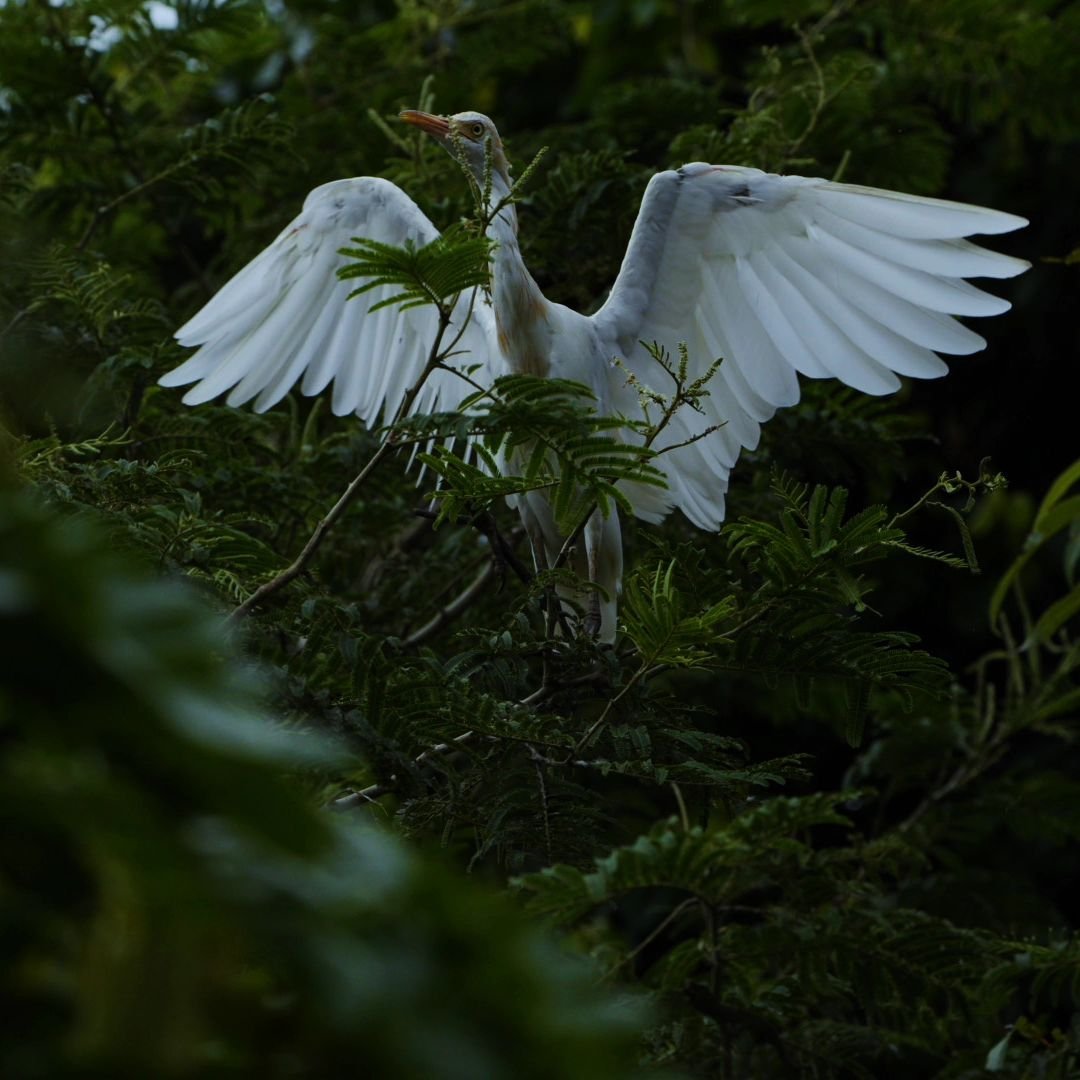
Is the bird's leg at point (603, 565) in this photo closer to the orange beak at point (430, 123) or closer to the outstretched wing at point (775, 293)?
the outstretched wing at point (775, 293)

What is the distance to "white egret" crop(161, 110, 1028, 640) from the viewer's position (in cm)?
267

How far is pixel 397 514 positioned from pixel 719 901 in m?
1.66

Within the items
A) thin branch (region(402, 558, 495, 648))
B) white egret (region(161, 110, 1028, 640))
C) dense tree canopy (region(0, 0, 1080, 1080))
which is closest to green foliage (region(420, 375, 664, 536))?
dense tree canopy (region(0, 0, 1080, 1080))

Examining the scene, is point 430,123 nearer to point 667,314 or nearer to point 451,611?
point 667,314

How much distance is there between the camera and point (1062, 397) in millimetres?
5746

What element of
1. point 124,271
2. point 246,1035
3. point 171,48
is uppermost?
point 171,48

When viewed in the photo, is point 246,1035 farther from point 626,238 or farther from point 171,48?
point 171,48

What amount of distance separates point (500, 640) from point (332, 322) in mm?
1343

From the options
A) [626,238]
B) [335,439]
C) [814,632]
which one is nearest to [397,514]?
[335,439]

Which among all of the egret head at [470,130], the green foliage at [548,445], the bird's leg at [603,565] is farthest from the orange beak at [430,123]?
the green foliage at [548,445]

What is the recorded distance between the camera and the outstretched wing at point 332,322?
127 inches

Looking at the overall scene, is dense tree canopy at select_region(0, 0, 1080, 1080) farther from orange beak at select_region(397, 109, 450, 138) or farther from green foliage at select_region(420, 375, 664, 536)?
orange beak at select_region(397, 109, 450, 138)

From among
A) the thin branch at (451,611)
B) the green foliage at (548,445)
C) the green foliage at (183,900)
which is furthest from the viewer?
the thin branch at (451,611)

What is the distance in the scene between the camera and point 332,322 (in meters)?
3.37
